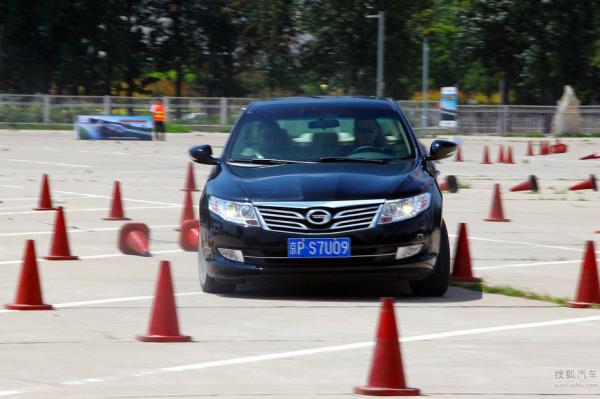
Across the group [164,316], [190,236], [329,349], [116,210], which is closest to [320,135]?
[190,236]

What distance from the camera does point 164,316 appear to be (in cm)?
839

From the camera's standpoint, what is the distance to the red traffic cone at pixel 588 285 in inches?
400

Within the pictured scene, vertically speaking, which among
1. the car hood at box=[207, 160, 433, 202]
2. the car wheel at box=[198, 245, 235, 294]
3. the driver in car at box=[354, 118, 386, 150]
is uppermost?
the driver in car at box=[354, 118, 386, 150]

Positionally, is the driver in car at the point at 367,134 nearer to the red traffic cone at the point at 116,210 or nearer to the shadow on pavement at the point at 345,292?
the shadow on pavement at the point at 345,292

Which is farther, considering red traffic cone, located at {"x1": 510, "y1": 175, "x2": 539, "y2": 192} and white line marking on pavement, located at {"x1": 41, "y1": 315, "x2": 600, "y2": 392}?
red traffic cone, located at {"x1": 510, "y1": 175, "x2": 539, "y2": 192}

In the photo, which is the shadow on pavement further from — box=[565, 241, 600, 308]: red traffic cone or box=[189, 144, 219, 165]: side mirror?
→ box=[189, 144, 219, 165]: side mirror

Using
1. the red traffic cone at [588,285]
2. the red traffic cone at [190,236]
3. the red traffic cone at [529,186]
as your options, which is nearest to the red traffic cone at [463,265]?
the red traffic cone at [588,285]

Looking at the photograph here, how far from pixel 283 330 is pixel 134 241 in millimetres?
5216

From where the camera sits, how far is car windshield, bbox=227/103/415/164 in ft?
37.7

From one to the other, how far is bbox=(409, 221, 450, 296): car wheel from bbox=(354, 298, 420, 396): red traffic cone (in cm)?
399

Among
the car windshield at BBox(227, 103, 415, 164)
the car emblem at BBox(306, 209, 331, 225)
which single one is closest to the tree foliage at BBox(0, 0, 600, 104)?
the car windshield at BBox(227, 103, 415, 164)

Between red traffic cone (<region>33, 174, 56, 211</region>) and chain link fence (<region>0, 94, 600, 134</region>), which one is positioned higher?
red traffic cone (<region>33, 174, 56, 211</region>)

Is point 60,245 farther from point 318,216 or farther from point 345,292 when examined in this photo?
point 318,216

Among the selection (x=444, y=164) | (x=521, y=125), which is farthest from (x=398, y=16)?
(x=444, y=164)
